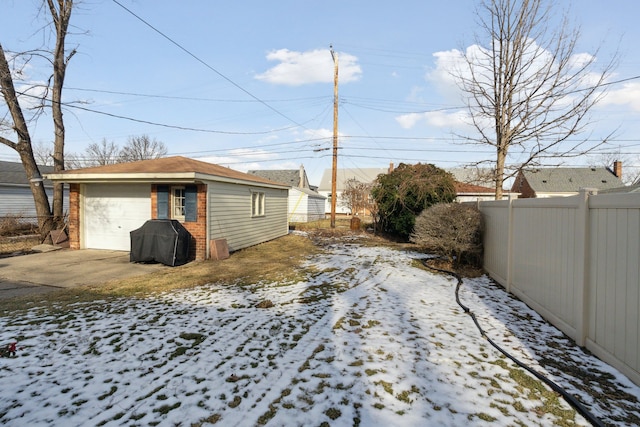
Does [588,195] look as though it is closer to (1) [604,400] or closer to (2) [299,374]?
(1) [604,400]

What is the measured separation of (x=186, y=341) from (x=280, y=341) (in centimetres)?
112

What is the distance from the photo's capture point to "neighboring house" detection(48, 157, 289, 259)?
952 cm

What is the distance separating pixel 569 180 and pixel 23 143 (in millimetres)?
42304

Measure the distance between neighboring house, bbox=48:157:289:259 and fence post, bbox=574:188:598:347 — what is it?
828cm

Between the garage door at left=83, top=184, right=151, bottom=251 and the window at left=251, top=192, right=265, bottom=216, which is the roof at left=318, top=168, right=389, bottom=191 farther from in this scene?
the garage door at left=83, top=184, right=151, bottom=251

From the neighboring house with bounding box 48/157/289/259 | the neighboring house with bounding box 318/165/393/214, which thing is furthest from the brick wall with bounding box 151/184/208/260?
the neighboring house with bounding box 318/165/393/214

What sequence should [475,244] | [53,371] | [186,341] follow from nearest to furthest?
[53,371] < [186,341] < [475,244]

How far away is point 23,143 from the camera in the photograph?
1181 centimetres

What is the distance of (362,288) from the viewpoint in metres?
6.55

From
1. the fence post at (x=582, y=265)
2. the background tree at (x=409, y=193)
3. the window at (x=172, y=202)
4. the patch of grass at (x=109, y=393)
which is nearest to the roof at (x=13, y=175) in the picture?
the window at (x=172, y=202)

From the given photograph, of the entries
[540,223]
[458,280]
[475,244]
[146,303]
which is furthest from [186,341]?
[475,244]

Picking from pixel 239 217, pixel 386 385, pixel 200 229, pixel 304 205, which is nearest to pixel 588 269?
pixel 386 385

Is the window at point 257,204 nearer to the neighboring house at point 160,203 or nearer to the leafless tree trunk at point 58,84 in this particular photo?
the neighboring house at point 160,203

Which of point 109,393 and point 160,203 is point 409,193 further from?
point 109,393
